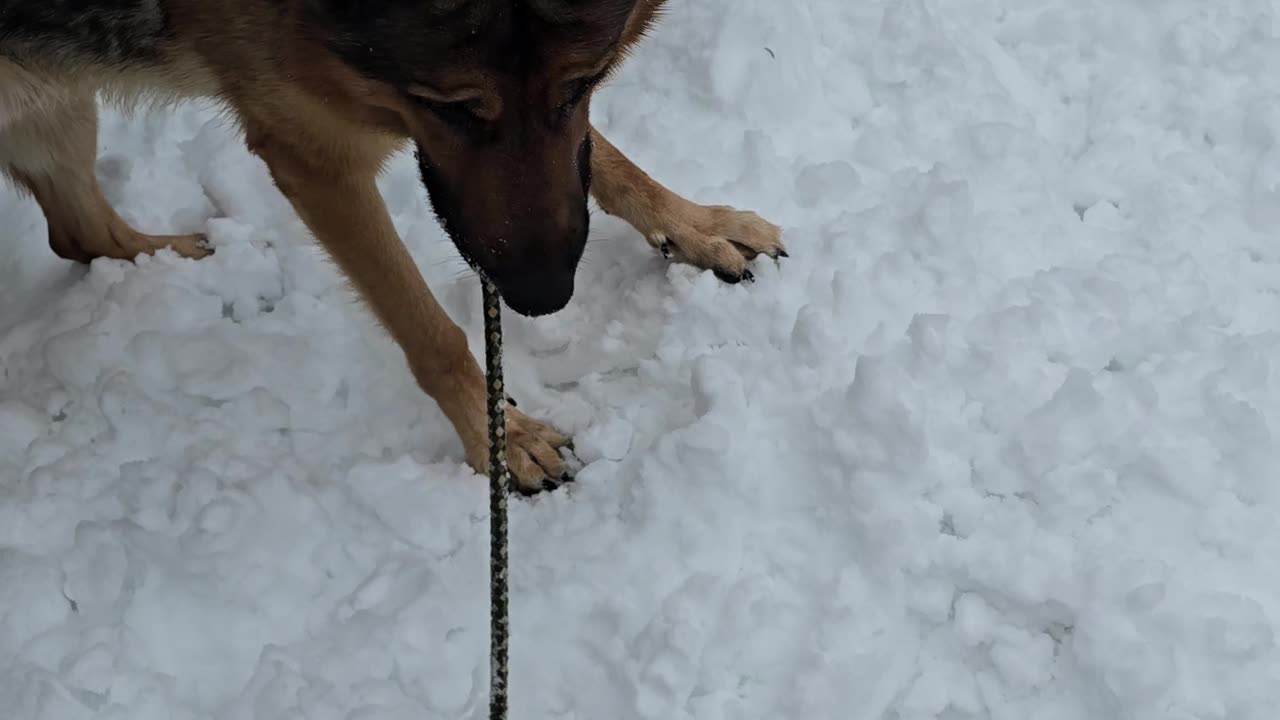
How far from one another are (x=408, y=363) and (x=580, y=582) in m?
0.75

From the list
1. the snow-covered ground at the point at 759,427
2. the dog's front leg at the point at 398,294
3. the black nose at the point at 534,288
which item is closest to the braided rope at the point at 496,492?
the black nose at the point at 534,288

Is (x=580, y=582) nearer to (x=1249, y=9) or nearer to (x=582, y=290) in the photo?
(x=582, y=290)

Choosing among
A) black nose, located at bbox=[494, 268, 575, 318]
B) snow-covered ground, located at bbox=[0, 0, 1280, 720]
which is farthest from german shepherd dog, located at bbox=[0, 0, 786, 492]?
snow-covered ground, located at bbox=[0, 0, 1280, 720]

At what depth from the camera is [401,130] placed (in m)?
2.16

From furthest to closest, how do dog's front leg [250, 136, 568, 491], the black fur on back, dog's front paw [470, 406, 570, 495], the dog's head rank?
dog's front paw [470, 406, 570, 495] < dog's front leg [250, 136, 568, 491] < the black fur on back < the dog's head

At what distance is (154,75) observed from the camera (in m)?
2.49

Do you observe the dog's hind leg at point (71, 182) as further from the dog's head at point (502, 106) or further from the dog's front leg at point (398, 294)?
the dog's head at point (502, 106)

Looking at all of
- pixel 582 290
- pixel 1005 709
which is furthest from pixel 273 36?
pixel 1005 709

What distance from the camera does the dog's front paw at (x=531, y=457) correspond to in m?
2.80

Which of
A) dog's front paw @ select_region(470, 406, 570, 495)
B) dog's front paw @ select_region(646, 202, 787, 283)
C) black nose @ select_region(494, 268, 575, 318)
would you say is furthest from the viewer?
dog's front paw @ select_region(646, 202, 787, 283)

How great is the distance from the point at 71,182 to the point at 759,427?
80.3 inches

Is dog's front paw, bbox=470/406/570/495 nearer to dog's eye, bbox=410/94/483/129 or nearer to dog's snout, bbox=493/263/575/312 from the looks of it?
dog's snout, bbox=493/263/575/312

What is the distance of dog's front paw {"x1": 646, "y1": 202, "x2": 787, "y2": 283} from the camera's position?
3176mm

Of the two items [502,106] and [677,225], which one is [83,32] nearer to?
[502,106]
